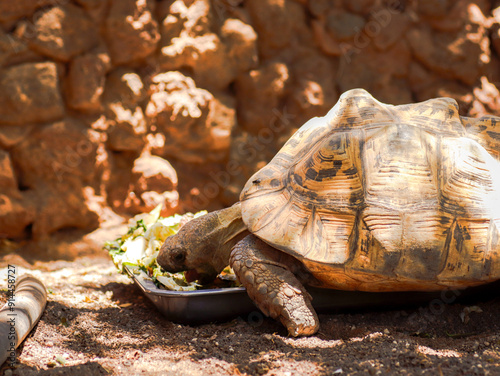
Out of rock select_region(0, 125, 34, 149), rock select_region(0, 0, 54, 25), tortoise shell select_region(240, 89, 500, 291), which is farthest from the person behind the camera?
rock select_region(0, 125, 34, 149)

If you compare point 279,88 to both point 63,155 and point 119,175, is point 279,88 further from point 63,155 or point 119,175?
point 63,155

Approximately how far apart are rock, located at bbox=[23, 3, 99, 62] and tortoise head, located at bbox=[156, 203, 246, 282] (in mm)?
2477

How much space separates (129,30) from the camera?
4.84 m

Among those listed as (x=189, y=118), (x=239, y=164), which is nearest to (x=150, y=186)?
(x=189, y=118)

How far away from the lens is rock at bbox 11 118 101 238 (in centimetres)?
456

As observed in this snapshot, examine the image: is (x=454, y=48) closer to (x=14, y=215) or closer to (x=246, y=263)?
(x=246, y=263)

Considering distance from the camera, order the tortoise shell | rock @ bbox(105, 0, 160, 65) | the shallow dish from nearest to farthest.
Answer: the tortoise shell
the shallow dish
rock @ bbox(105, 0, 160, 65)

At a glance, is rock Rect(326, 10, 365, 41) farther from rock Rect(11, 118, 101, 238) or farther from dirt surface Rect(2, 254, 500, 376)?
dirt surface Rect(2, 254, 500, 376)

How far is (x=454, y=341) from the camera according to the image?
255 centimetres

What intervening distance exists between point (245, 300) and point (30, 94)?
9.57 feet

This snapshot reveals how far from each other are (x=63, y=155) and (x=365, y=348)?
3398 mm

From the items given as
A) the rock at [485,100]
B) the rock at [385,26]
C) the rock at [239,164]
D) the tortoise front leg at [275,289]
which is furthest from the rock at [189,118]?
the rock at [485,100]

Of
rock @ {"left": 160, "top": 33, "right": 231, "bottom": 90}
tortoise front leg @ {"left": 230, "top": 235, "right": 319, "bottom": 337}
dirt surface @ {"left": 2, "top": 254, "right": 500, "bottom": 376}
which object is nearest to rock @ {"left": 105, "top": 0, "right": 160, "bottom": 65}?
rock @ {"left": 160, "top": 33, "right": 231, "bottom": 90}

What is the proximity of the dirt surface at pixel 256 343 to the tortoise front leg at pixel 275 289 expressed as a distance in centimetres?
9
